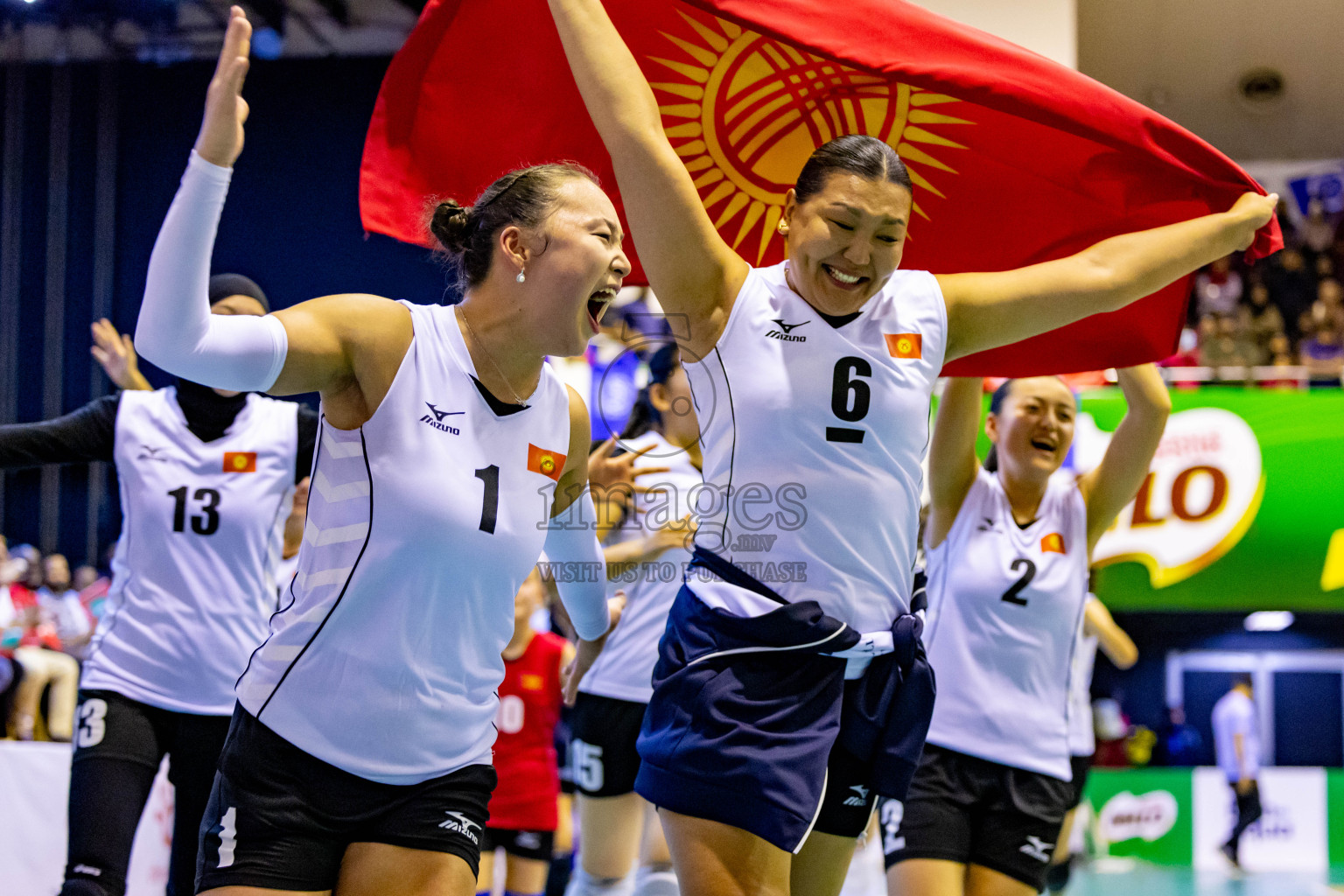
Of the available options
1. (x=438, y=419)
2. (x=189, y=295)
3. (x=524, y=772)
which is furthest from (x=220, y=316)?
(x=524, y=772)

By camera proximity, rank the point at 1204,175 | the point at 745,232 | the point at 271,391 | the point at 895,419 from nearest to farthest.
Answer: the point at 271,391, the point at 895,419, the point at 1204,175, the point at 745,232

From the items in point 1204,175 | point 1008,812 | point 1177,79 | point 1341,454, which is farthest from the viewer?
point 1177,79

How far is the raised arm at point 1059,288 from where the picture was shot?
8.42ft

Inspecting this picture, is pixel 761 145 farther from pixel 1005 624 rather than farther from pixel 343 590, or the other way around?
pixel 343 590

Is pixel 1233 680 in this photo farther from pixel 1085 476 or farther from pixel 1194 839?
pixel 1085 476

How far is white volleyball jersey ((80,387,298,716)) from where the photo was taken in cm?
380

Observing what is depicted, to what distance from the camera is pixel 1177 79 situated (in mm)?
15828

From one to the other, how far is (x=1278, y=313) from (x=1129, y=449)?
43.3 ft

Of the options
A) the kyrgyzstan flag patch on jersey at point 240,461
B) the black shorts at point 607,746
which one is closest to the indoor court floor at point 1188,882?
the black shorts at point 607,746

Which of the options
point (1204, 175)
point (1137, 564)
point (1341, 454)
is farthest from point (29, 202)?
point (1204, 175)

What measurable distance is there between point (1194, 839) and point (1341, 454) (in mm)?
4131

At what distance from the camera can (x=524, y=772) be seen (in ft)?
18.3

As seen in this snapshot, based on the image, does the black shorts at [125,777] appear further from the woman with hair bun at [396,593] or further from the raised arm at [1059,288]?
the raised arm at [1059,288]

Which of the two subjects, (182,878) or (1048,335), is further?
(182,878)
